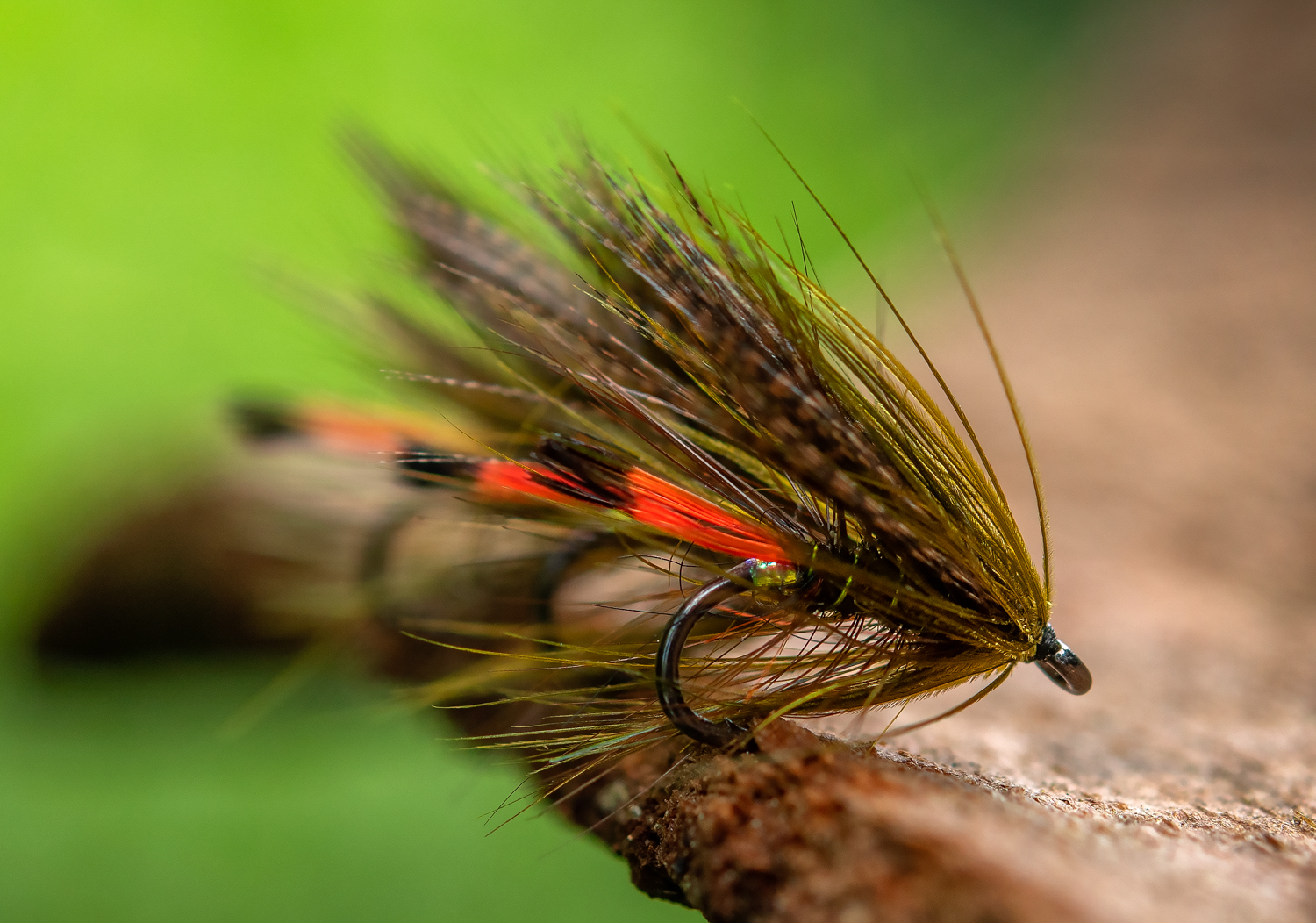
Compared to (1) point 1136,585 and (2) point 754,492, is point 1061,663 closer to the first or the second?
(2) point 754,492

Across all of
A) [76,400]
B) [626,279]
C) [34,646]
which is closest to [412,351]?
[626,279]

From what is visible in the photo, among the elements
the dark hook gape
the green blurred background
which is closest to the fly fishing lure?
the dark hook gape

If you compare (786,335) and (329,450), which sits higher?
(786,335)

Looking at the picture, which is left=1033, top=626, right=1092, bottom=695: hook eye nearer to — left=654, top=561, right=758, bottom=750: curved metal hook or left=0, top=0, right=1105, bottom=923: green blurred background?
left=654, top=561, right=758, bottom=750: curved metal hook

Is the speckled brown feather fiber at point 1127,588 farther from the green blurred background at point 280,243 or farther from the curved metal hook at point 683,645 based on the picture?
Answer: the green blurred background at point 280,243

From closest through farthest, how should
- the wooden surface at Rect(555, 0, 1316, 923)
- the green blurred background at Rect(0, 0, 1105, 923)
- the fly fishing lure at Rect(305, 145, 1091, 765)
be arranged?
the wooden surface at Rect(555, 0, 1316, 923) → the fly fishing lure at Rect(305, 145, 1091, 765) → the green blurred background at Rect(0, 0, 1105, 923)

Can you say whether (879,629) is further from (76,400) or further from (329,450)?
(76,400)
